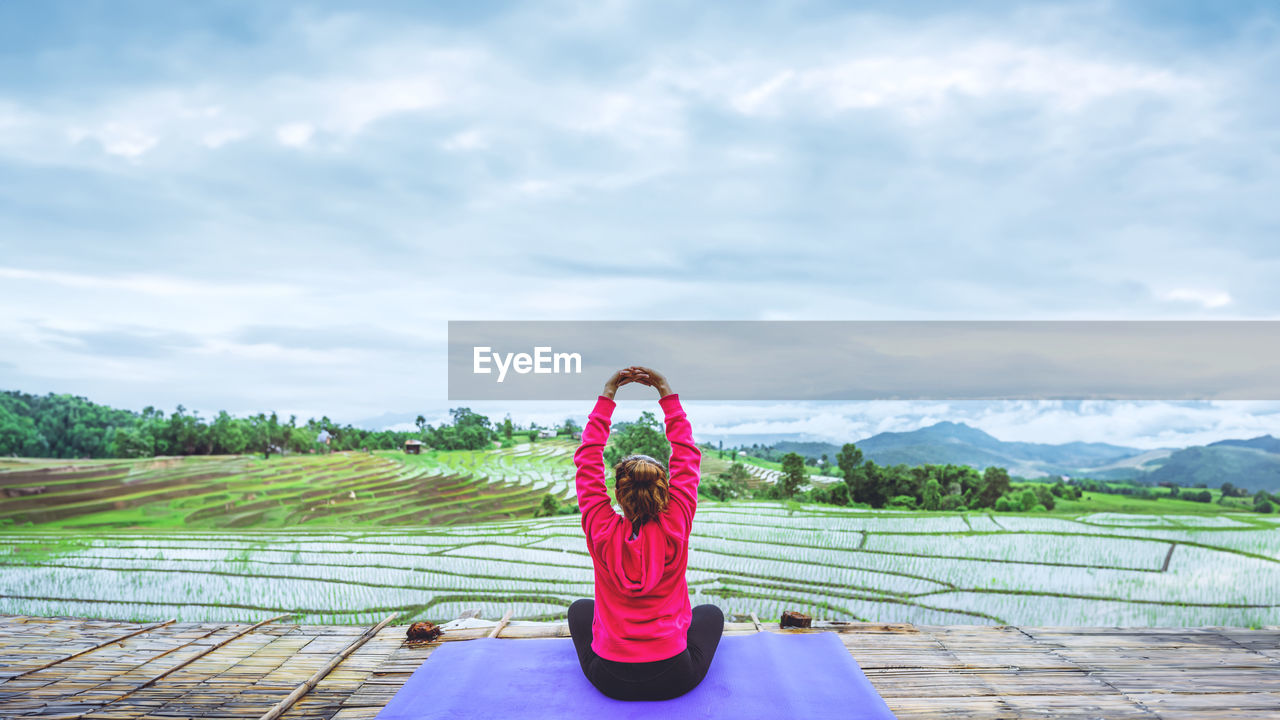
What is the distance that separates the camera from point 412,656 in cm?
338

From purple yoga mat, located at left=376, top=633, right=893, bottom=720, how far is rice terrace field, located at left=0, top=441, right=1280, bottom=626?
76.0 inches

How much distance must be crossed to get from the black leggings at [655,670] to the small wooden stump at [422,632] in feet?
4.12

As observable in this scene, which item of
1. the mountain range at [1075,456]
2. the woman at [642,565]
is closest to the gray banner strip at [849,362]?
the mountain range at [1075,456]

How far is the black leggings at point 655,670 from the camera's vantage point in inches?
97.5

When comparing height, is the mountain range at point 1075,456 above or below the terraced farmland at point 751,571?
above

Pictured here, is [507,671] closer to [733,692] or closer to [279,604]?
[733,692]

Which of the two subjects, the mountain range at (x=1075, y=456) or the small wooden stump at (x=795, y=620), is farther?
the mountain range at (x=1075, y=456)

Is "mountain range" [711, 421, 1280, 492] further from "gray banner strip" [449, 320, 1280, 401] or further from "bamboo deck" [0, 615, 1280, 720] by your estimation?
"bamboo deck" [0, 615, 1280, 720]

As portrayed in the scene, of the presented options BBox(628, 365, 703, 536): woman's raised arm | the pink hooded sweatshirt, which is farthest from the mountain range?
the pink hooded sweatshirt

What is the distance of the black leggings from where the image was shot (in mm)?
2477

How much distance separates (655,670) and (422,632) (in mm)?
1755
